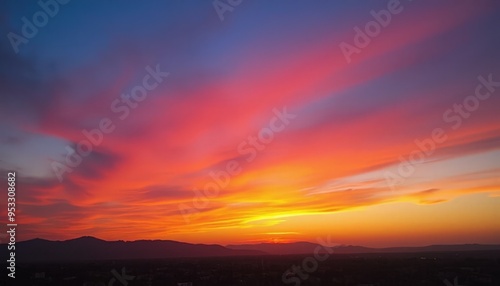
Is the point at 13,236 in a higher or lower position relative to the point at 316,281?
higher

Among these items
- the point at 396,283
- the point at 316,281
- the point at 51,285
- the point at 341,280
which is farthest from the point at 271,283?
the point at 51,285

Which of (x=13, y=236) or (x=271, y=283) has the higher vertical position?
(x=13, y=236)

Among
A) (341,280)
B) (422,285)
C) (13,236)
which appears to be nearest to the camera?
(13,236)

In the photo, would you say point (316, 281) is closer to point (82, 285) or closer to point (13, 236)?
point (82, 285)

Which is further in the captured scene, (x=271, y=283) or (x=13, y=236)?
(x=271, y=283)

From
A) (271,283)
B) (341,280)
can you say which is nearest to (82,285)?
(271,283)

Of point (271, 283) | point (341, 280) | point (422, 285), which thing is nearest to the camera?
point (422, 285)

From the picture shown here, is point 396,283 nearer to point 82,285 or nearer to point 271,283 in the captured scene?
point 271,283

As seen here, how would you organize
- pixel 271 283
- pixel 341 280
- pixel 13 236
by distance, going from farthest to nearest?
1. pixel 341 280
2. pixel 271 283
3. pixel 13 236

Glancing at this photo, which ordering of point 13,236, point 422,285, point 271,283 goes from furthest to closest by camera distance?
point 271,283 → point 422,285 → point 13,236
